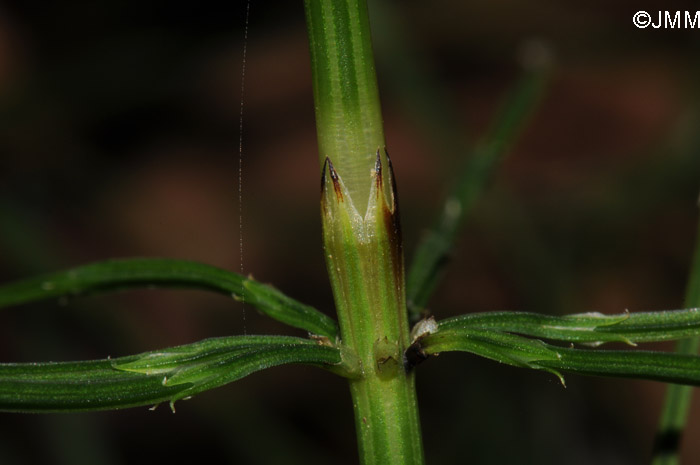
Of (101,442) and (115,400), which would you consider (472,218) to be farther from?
(115,400)

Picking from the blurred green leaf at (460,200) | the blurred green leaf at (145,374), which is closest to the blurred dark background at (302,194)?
the blurred green leaf at (460,200)

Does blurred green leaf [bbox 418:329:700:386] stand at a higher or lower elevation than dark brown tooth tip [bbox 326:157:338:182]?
lower

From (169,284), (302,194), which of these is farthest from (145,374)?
(302,194)

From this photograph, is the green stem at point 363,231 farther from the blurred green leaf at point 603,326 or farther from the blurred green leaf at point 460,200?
the blurred green leaf at point 460,200

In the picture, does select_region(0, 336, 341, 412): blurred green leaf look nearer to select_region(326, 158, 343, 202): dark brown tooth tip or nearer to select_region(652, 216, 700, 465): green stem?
select_region(326, 158, 343, 202): dark brown tooth tip

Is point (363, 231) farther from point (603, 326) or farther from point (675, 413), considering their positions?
point (675, 413)

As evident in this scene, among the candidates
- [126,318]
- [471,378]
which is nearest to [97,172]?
[126,318]

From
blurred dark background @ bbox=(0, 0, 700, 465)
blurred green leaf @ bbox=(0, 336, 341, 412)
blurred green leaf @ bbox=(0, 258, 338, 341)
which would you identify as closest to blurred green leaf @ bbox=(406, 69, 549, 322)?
blurred green leaf @ bbox=(0, 258, 338, 341)
